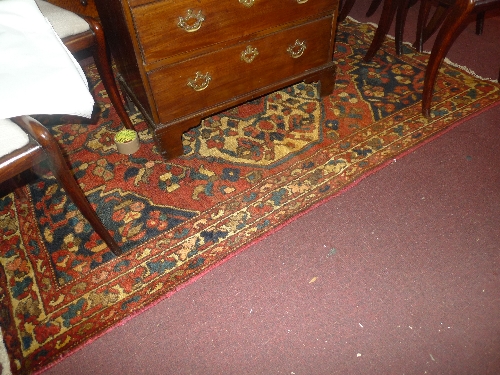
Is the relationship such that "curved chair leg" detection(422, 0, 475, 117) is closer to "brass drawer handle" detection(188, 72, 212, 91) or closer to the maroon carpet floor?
the maroon carpet floor

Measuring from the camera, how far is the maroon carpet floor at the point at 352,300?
3.77ft

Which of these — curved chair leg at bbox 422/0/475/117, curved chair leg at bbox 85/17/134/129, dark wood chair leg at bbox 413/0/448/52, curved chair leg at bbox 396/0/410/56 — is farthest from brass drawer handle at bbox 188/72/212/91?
dark wood chair leg at bbox 413/0/448/52

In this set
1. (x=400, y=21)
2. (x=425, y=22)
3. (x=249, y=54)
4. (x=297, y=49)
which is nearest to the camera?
(x=249, y=54)

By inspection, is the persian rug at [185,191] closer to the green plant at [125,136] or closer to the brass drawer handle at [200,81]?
the green plant at [125,136]

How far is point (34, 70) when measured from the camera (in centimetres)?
101

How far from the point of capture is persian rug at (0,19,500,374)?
1298mm

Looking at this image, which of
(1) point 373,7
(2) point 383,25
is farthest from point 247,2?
(1) point 373,7

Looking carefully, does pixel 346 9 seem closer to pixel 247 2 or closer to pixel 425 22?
pixel 425 22

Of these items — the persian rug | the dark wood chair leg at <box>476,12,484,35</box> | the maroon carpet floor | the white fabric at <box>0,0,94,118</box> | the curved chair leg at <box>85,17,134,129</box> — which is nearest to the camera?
the white fabric at <box>0,0,94,118</box>

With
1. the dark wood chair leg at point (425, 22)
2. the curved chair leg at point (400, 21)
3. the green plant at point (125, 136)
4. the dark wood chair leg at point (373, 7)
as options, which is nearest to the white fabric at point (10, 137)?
the green plant at point (125, 136)

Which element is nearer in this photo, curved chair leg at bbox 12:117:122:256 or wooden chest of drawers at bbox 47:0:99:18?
curved chair leg at bbox 12:117:122:256

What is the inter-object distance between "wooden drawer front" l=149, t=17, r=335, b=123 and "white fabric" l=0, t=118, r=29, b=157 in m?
0.58

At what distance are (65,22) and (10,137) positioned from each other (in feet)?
2.49

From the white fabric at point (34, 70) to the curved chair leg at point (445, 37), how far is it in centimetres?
158
